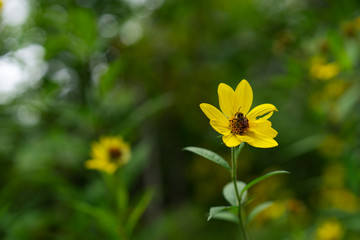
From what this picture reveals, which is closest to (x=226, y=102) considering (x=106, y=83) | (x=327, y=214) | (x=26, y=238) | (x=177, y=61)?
(x=106, y=83)

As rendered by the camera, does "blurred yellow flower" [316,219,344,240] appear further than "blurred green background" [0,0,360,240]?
No

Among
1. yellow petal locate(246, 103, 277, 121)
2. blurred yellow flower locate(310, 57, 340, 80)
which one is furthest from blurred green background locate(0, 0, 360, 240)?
yellow petal locate(246, 103, 277, 121)

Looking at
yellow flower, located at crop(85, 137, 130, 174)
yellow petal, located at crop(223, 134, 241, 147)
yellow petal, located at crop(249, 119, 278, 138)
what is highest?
yellow flower, located at crop(85, 137, 130, 174)

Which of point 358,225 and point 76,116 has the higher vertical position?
point 76,116

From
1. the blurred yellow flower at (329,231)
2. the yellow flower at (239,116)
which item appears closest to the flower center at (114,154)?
the yellow flower at (239,116)

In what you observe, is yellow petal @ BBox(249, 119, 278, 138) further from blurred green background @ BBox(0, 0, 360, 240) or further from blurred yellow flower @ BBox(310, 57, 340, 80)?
blurred yellow flower @ BBox(310, 57, 340, 80)

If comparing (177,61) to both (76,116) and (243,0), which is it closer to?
(243,0)

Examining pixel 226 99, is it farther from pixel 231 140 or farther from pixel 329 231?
pixel 329 231
